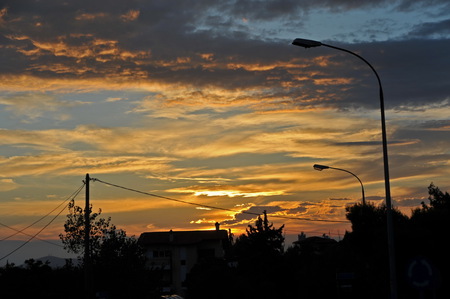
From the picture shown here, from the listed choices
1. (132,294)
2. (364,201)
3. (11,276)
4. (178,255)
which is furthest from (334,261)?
(178,255)

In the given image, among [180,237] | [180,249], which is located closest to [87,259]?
[180,249]

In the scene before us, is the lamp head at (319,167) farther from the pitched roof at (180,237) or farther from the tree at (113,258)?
the pitched roof at (180,237)

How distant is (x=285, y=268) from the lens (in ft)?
218

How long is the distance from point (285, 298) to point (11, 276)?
83.7 feet

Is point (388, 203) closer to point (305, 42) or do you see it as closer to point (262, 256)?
point (305, 42)

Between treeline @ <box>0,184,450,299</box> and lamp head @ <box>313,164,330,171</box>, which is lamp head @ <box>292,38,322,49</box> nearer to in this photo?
treeline @ <box>0,184,450,299</box>

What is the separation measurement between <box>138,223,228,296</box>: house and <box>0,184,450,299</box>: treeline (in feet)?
151

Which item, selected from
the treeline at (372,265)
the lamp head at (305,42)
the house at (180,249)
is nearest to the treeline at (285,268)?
the treeline at (372,265)

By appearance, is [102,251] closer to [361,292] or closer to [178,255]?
[361,292]

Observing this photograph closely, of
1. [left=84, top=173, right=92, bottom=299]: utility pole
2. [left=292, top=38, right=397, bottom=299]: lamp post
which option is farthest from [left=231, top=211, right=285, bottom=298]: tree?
[left=292, top=38, right=397, bottom=299]: lamp post

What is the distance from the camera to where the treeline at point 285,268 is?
1234 inches

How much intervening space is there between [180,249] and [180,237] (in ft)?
10.7

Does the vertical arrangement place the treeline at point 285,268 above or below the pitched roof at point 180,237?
below

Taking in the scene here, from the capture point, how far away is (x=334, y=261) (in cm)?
4269
